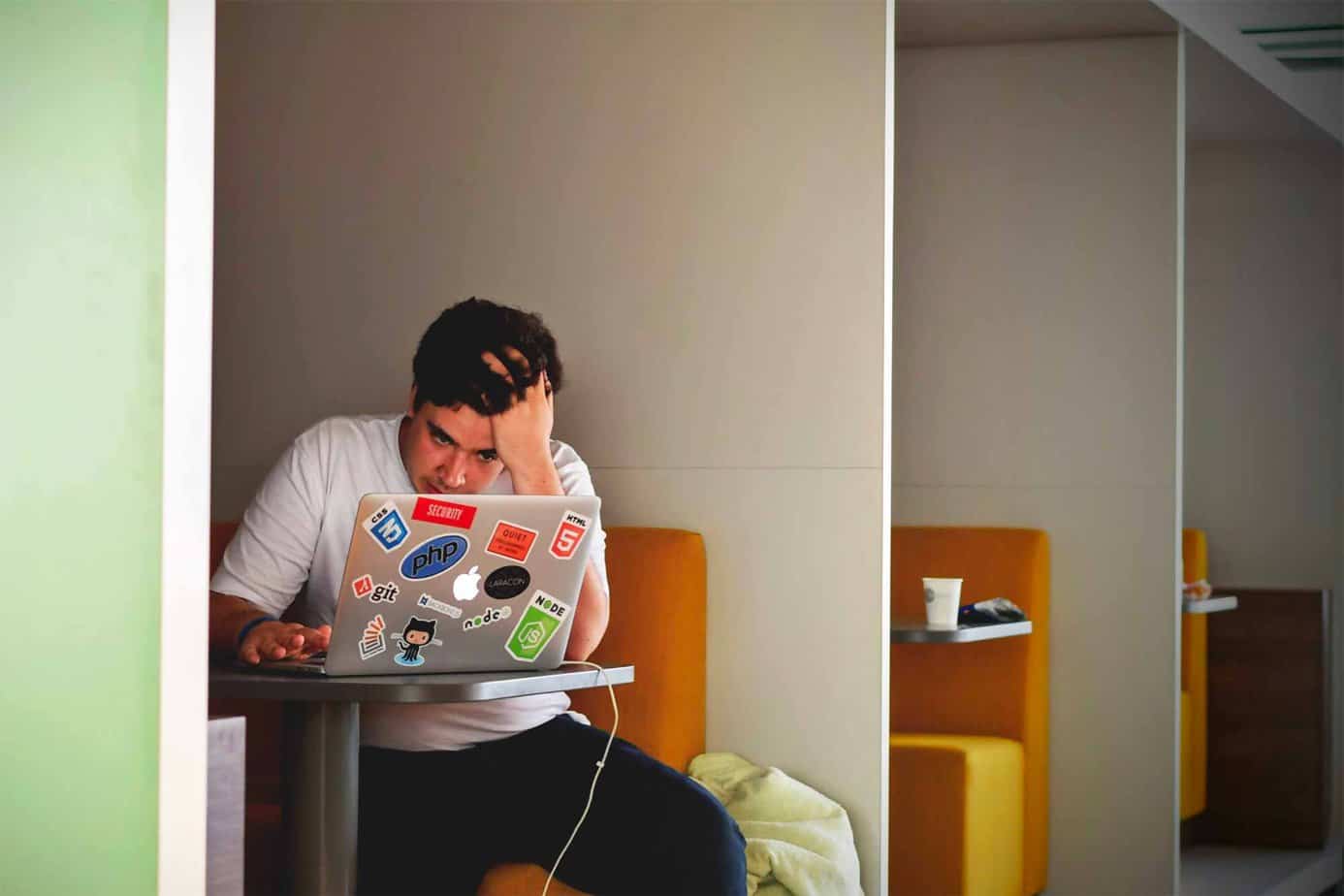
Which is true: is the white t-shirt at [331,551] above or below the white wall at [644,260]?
below

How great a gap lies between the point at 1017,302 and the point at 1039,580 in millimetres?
825

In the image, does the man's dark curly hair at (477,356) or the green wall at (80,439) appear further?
the man's dark curly hair at (477,356)

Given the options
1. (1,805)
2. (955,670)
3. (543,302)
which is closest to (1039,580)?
(955,670)

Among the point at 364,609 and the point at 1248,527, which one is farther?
the point at 1248,527

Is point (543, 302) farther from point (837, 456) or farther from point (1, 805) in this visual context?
point (1, 805)

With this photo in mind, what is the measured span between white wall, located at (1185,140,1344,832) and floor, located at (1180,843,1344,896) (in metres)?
1.00

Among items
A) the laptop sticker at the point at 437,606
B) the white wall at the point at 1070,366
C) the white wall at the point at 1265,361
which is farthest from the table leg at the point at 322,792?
the white wall at the point at 1265,361

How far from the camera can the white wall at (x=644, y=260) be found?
10.9ft

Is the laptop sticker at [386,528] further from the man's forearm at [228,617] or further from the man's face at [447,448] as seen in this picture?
the man's face at [447,448]

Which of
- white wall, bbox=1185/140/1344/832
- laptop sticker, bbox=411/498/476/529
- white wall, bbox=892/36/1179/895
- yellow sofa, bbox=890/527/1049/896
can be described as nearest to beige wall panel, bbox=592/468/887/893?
yellow sofa, bbox=890/527/1049/896

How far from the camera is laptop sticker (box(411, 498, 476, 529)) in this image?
7.09 ft

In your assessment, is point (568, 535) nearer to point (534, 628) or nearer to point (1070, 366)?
point (534, 628)

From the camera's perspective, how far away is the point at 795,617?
3.34 metres

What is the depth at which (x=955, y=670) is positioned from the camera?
4.27 m
